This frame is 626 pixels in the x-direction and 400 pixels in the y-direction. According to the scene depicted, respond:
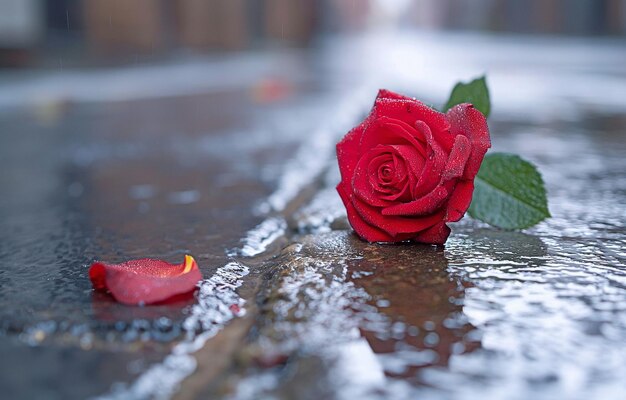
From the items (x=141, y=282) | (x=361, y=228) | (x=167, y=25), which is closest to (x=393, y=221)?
(x=361, y=228)

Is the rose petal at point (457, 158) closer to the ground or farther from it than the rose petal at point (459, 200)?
farther from it

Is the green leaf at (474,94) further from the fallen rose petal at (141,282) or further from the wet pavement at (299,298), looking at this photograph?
the fallen rose petal at (141,282)

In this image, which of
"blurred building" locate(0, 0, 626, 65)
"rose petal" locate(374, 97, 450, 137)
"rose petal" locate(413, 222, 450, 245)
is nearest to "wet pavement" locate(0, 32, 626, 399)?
"rose petal" locate(413, 222, 450, 245)

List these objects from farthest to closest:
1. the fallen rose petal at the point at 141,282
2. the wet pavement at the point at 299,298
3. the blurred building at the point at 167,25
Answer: the blurred building at the point at 167,25
the fallen rose petal at the point at 141,282
the wet pavement at the point at 299,298

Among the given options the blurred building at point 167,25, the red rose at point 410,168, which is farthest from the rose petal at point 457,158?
the blurred building at point 167,25

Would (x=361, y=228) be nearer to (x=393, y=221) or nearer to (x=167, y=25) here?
(x=393, y=221)

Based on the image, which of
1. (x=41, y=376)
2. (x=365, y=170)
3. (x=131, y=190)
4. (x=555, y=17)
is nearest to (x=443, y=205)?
(x=365, y=170)

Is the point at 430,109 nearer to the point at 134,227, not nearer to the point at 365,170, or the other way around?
the point at 365,170

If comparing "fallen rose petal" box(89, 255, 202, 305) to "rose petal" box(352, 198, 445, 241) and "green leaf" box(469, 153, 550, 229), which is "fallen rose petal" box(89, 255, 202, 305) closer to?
"rose petal" box(352, 198, 445, 241)
